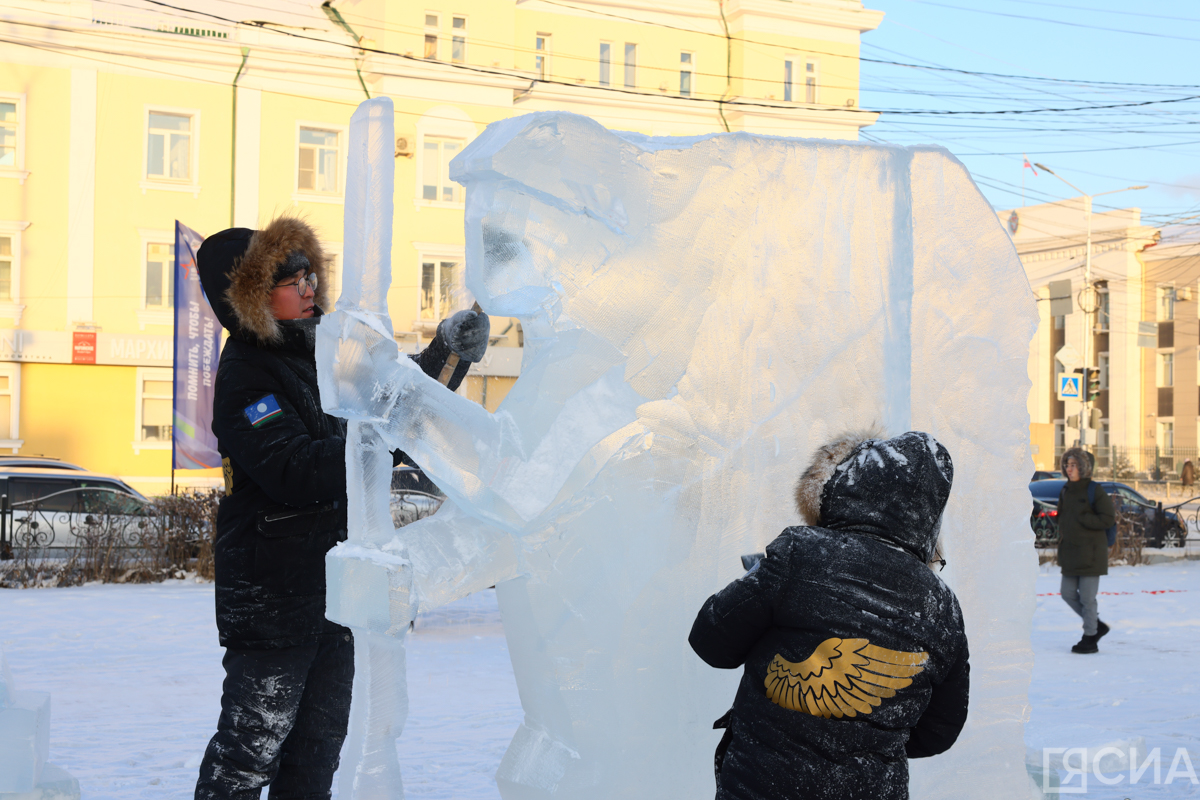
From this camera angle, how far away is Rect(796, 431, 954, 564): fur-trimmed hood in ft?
5.99

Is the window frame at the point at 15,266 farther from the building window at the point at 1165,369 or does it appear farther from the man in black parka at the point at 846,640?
the building window at the point at 1165,369

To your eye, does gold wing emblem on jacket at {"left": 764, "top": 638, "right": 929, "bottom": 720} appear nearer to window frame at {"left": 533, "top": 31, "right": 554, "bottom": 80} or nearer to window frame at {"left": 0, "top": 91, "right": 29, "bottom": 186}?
window frame at {"left": 0, "top": 91, "right": 29, "bottom": 186}

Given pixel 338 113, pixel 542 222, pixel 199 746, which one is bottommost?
pixel 199 746

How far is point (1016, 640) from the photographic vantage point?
2631 mm

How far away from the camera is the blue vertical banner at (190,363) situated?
11.1 m

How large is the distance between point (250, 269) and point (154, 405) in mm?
16685

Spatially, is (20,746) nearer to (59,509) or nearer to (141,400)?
(59,509)

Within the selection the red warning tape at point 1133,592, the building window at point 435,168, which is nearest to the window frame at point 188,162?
the building window at point 435,168

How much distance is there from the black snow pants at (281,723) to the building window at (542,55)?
19.3 metres

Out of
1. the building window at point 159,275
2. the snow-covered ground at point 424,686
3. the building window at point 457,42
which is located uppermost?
the building window at point 457,42

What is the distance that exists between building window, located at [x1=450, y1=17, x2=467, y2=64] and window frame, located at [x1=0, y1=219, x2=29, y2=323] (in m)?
8.09

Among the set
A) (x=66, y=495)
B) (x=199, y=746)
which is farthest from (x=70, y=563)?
(x=199, y=746)

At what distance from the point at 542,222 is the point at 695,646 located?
2.88ft

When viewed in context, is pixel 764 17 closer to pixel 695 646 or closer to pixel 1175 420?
pixel 1175 420
